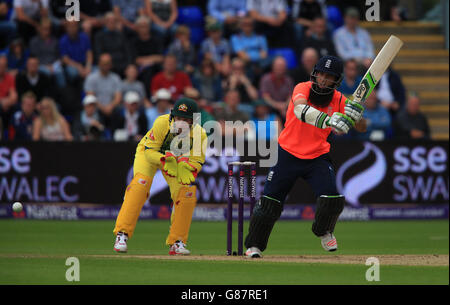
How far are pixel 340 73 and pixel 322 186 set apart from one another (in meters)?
1.10

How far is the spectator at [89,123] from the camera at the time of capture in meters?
15.6

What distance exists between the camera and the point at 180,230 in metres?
9.70

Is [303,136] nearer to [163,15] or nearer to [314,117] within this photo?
[314,117]

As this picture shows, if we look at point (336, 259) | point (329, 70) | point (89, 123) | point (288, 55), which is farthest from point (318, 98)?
point (288, 55)

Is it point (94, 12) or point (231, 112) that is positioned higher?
point (94, 12)

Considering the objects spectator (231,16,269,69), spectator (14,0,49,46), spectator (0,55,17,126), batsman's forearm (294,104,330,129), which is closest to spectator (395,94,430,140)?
spectator (231,16,269,69)

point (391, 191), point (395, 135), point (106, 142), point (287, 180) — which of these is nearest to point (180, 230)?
point (287, 180)

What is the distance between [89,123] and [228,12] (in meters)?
4.00

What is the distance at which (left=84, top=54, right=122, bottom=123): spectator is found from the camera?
16.2 metres

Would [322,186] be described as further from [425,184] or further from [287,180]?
[425,184]

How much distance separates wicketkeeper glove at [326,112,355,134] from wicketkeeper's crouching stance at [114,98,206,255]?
5.33ft

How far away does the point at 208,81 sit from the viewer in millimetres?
16812

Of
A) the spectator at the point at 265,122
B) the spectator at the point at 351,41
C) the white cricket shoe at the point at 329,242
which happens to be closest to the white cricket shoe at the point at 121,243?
the white cricket shoe at the point at 329,242

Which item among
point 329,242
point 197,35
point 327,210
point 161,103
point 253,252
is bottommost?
point 253,252
